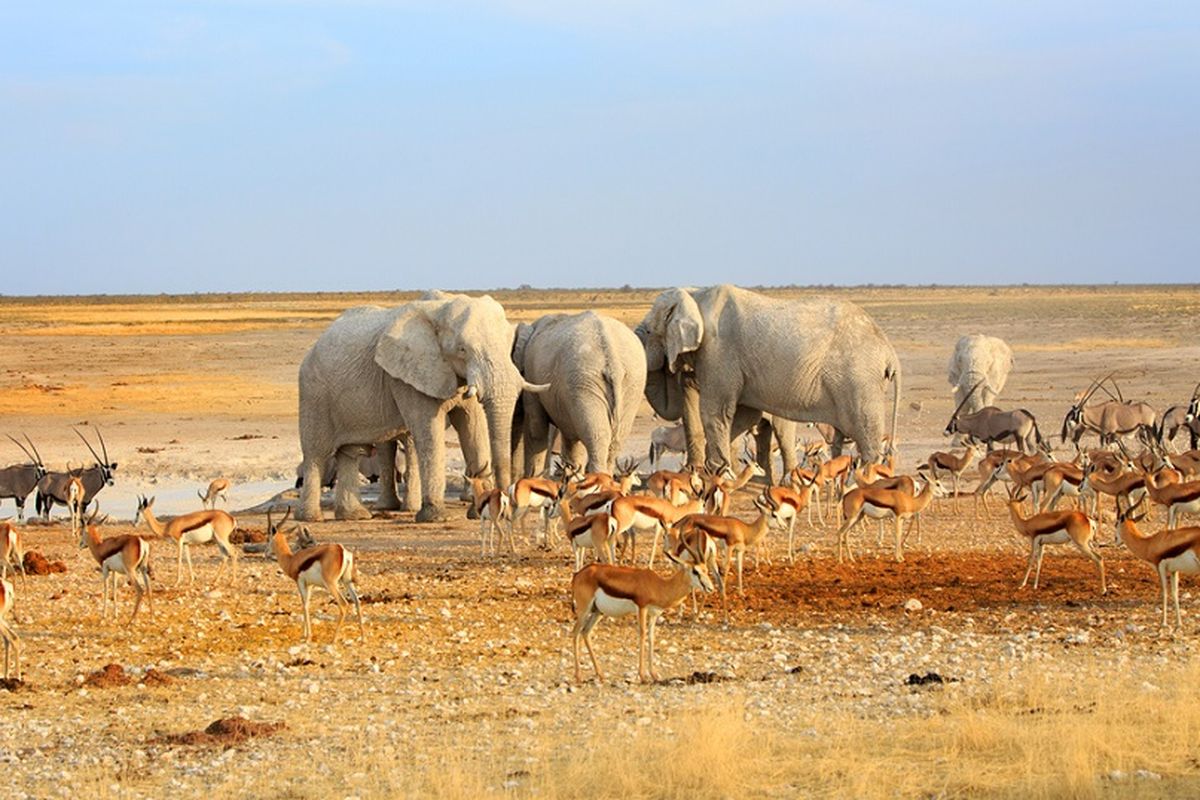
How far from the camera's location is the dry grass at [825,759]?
891 cm

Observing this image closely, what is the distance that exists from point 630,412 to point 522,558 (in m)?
5.79

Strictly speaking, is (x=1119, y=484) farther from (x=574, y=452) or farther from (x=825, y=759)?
(x=825, y=759)

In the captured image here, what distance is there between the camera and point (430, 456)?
21.9 meters

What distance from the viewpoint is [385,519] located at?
2242 cm

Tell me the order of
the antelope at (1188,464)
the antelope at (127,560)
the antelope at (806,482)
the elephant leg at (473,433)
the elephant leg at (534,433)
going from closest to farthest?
the antelope at (127,560)
the antelope at (806,482)
the antelope at (1188,464)
the elephant leg at (473,433)
the elephant leg at (534,433)

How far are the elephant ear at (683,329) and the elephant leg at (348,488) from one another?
16.2ft

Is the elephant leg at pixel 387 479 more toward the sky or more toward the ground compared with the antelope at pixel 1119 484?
more toward the ground

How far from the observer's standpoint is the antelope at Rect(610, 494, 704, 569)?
15.4 metres

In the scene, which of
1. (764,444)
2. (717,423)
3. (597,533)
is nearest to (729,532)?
(597,533)

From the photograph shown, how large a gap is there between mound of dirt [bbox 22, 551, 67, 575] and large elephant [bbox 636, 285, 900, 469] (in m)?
9.59

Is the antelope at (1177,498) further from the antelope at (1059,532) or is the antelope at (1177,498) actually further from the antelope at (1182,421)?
the antelope at (1182,421)

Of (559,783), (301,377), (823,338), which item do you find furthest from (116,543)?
(823,338)

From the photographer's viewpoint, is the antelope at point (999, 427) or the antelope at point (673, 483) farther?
the antelope at point (999, 427)

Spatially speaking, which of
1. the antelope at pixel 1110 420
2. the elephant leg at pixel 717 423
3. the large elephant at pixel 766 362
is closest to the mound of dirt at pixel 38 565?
the large elephant at pixel 766 362
